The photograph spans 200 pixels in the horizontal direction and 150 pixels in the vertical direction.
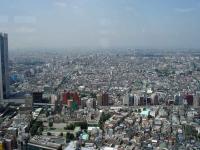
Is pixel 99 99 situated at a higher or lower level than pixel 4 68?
lower

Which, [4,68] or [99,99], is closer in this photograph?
[99,99]

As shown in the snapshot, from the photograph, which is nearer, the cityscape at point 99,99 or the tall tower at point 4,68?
the cityscape at point 99,99

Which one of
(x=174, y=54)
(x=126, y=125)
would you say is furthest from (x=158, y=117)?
(x=174, y=54)

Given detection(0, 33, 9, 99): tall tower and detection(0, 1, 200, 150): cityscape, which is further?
detection(0, 33, 9, 99): tall tower
